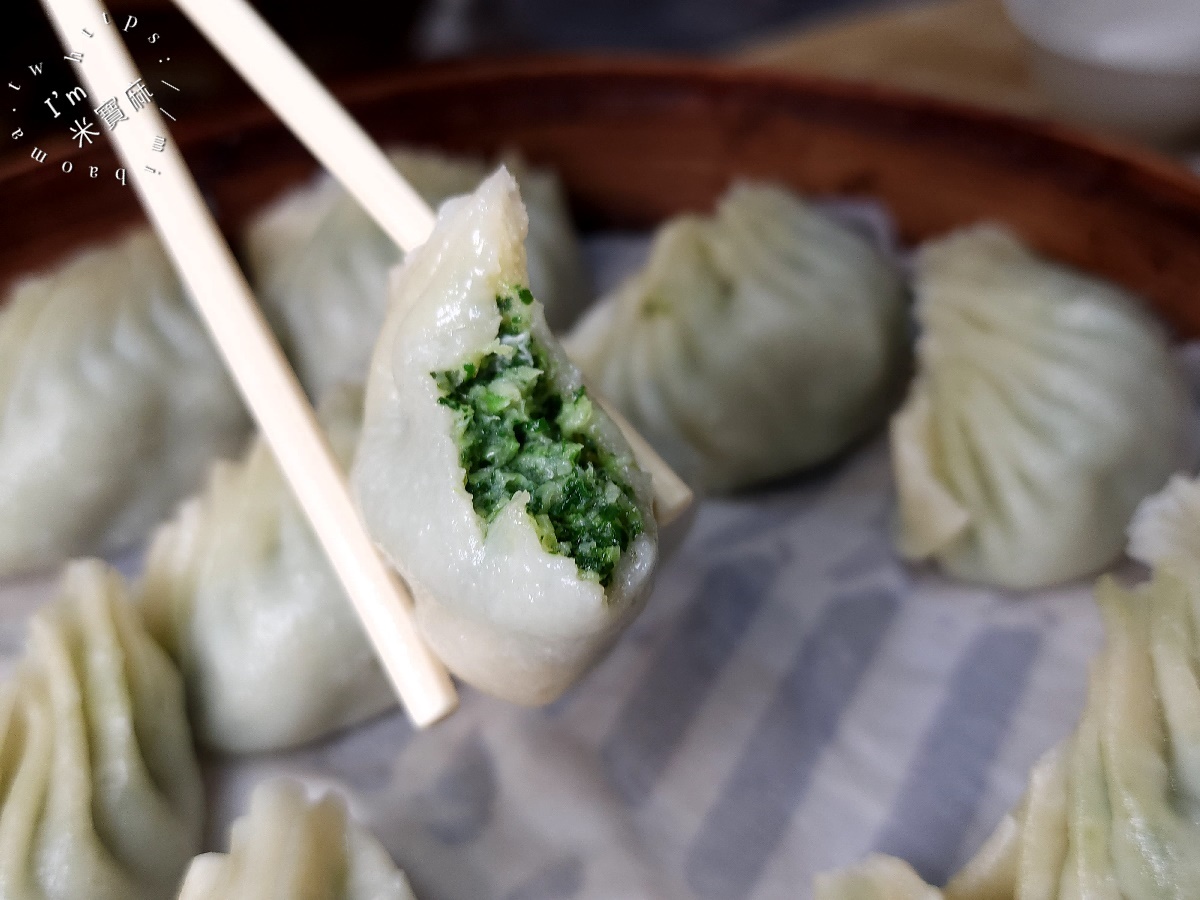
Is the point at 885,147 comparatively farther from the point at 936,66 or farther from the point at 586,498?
the point at 586,498

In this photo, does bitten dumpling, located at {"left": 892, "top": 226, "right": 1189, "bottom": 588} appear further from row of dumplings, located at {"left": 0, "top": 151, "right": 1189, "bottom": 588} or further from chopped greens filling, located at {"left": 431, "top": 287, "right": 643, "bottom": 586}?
chopped greens filling, located at {"left": 431, "top": 287, "right": 643, "bottom": 586}

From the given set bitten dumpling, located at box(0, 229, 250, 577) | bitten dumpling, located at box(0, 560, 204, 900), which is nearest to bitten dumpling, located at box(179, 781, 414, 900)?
bitten dumpling, located at box(0, 560, 204, 900)

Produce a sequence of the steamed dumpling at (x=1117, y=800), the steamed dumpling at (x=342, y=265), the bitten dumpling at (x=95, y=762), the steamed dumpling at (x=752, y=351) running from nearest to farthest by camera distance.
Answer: the steamed dumpling at (x=1117, y=800) < the bitten dumpling at (x=95, y=762) < the steamed dumpling at (x=752, y=351) < the steamed dumpling at (x=342, y=265)

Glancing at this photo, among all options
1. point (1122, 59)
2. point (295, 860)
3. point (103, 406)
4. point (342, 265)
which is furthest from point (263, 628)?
point (1122, 59)

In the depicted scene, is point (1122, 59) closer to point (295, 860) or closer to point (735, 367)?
point (735, 367)

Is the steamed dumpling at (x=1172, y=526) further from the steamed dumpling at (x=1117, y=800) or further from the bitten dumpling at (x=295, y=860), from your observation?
the bitten dumpling at (x=295, y=860)

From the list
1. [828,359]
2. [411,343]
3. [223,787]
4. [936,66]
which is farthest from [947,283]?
[223,787]

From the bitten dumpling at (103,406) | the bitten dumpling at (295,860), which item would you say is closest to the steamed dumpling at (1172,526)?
the bitten dumpling at (295,860)
